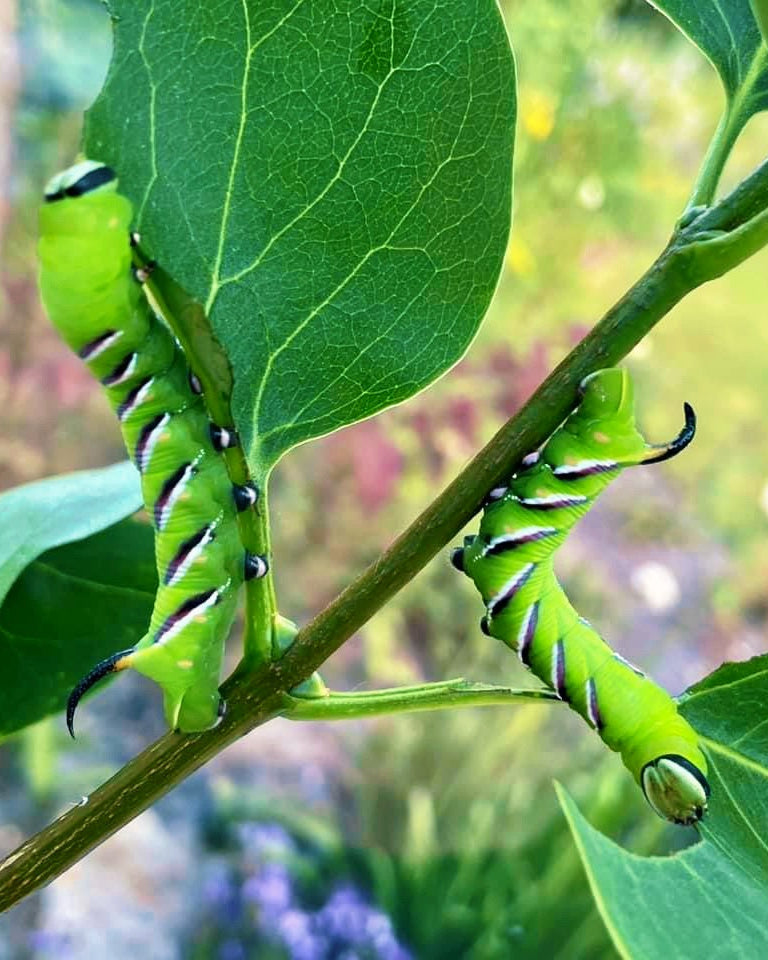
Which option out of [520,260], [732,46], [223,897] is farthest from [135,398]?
[520,260]

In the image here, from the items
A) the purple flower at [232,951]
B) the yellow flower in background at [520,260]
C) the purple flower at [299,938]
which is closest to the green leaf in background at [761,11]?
the purple flower at [299,938]

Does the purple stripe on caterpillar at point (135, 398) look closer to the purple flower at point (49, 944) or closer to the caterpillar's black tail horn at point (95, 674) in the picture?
the caterpillar's black tail horn at point (95, 674)

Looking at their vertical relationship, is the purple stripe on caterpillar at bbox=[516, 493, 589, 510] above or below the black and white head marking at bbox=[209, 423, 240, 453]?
below

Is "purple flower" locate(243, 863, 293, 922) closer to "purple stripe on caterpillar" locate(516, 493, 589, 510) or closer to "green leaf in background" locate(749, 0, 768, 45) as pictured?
"purple stripe on caterpillar" locate(516, 493, 589, 510)

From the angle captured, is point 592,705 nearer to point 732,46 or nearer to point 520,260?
point 732,46

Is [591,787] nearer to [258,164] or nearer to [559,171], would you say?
[559,171]

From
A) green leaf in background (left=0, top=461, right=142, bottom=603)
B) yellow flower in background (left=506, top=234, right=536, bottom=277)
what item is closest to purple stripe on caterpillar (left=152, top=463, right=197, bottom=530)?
green leaf in background (left=0, top=461, right=142, bottom=603)
